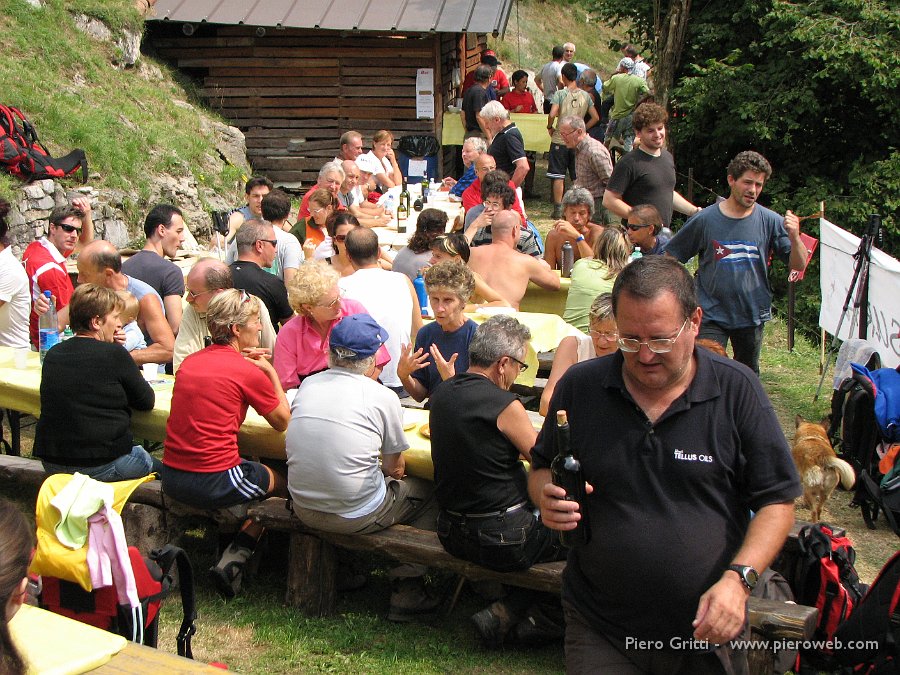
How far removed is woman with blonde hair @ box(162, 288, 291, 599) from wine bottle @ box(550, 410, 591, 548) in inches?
88.7

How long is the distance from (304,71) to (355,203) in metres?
6.29

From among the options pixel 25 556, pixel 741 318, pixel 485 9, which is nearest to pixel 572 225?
pixel 741 318

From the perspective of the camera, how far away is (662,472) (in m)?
2.48

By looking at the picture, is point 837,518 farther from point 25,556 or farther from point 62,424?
point 25,556

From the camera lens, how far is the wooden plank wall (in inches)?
605

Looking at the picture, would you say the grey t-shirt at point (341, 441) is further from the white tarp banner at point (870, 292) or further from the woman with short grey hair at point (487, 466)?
the white tarp banner at point (870, 292)

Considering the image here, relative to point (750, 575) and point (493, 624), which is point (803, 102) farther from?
point (750, 575)

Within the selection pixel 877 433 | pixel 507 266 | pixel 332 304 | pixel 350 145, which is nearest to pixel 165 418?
pixel 332 304

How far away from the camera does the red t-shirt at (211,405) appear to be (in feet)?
14.5

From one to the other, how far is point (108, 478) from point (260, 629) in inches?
45.0

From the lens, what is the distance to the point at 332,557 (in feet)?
14.8

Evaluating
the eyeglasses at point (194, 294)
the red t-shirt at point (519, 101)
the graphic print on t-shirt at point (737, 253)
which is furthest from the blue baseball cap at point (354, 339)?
the red t-shirt at point (519, 101)

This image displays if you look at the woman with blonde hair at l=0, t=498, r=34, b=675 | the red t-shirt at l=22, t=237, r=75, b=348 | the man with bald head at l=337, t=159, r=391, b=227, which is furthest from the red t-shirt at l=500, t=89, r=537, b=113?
the woman with blonde hair at l=0, t=498, r=34, b=675

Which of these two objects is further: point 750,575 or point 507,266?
point 507,266
